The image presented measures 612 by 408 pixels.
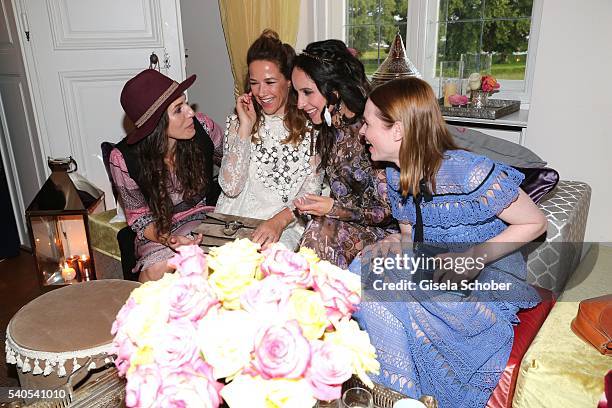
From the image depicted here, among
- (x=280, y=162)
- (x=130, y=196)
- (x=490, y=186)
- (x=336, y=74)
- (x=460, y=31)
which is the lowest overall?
(x=130, y=196)

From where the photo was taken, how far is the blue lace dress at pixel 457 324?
1401 millimetres

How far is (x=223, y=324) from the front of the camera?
80cm

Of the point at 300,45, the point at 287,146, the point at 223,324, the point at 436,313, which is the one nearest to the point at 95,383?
the point at 223,324

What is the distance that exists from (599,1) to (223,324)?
7.44ft

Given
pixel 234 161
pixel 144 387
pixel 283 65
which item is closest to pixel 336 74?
pixel 283 65

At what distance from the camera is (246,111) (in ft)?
7.18

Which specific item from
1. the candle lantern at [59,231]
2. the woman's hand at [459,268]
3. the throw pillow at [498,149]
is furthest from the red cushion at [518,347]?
the candle lantern at [59,231]

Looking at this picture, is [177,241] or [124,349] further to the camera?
[177,241]

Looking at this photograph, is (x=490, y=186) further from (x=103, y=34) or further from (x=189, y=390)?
(x=103, y=34)

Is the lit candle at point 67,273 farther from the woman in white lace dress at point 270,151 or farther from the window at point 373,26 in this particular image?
the window at point 373,26

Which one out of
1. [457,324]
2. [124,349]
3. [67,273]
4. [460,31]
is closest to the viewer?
[124,349]

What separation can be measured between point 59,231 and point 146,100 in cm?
94

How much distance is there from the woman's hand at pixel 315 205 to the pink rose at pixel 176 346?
1.10 meters

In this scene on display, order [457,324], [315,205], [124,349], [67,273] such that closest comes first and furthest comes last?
[124,349]
[457,324]
[315,205]
[67,273]
